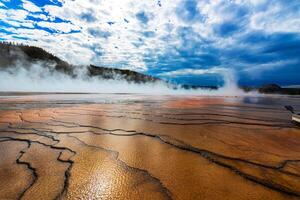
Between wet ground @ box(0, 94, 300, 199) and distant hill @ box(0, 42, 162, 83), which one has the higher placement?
distant hill @ box(0, 42, 162, 83)

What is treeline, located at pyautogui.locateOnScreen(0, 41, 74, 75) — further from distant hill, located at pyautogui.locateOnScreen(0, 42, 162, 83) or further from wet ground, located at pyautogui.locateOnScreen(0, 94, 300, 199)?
wet ground, located at pyautogui.locateOnScreen(0, 94, 300, 199)

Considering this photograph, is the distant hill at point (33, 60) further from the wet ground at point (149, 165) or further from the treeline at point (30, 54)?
the wet ground at point (149, 165)

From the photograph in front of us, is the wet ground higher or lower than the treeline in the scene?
lower

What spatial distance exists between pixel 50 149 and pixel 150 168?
1.32m

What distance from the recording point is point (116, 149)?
7.18 ft

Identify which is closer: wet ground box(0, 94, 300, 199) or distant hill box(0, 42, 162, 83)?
wet ground box(0, 94, 300, 199)

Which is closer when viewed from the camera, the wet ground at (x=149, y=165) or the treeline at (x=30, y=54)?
the wet ground at (x=149, y=165)

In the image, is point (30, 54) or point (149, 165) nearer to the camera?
point (149, 165)

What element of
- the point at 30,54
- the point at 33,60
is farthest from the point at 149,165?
the point at 30,54

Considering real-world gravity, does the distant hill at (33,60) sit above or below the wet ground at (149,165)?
above

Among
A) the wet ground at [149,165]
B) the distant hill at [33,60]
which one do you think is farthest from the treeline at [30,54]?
the wet ground at [149,165]

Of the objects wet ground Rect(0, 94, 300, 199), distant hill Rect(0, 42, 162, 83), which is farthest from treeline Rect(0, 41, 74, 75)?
wet ground Rect(0, 94, 300, 199)

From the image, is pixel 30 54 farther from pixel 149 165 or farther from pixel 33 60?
pixel 149 165

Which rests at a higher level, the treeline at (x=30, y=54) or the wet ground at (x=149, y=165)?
the treeline at (x=30, y=54)
